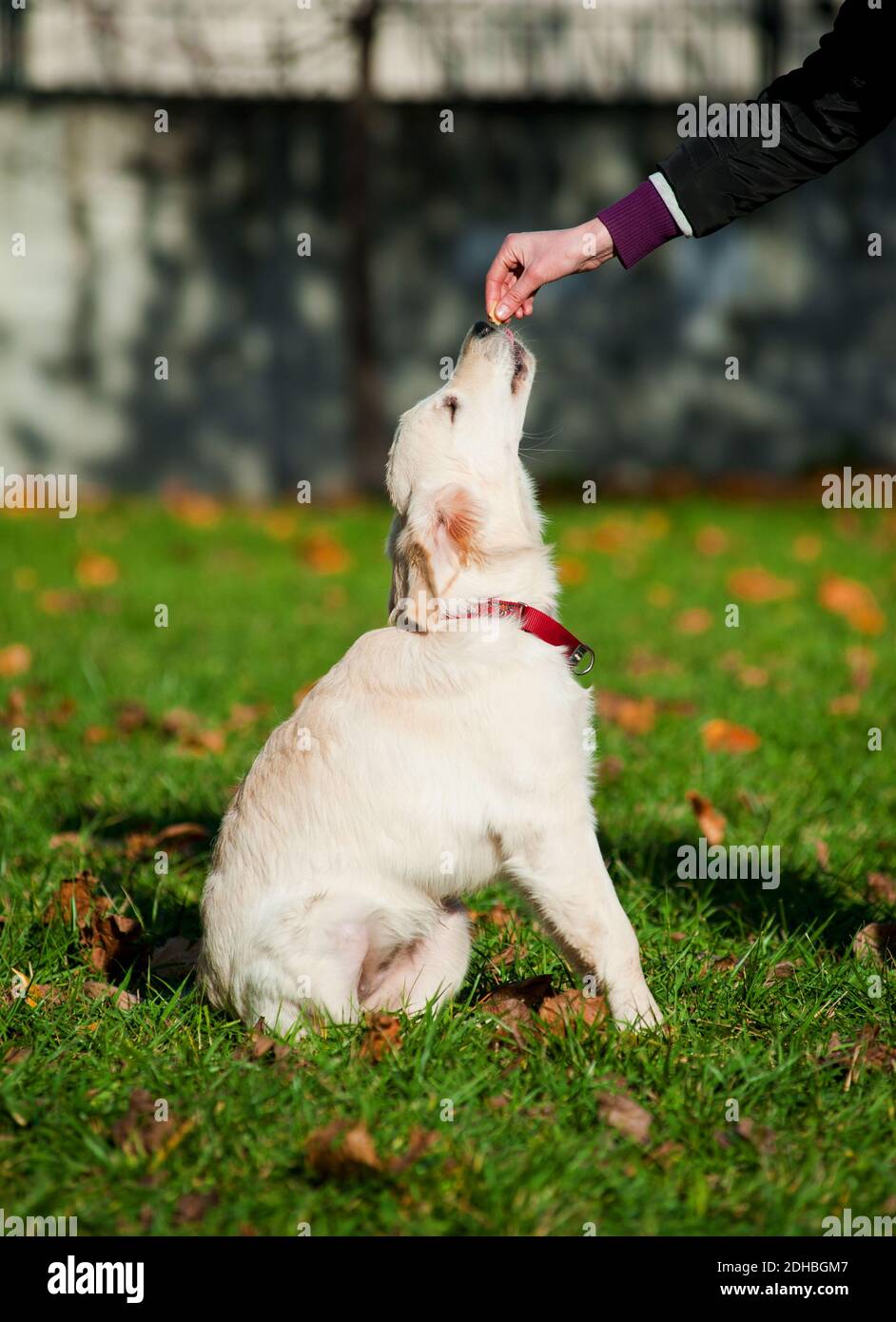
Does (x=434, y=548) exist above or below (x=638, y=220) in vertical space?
below

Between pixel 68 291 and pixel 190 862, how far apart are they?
39.5 ft

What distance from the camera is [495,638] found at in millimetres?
3064

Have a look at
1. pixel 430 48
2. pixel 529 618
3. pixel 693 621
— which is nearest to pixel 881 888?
pixel 529 618

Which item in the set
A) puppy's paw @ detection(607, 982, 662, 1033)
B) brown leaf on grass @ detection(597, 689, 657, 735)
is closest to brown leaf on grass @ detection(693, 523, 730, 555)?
brown leaf on grass @ detection(597, 689, 657, 735)

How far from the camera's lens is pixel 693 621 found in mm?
7520

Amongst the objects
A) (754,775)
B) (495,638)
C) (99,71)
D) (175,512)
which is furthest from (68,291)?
(495,638)

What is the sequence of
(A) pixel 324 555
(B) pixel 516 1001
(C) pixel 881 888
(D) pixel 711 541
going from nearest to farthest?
(B) pixel 516 1001
(C) pixel 881 888
(A) pixel 324 555
(D) pixel 711 541

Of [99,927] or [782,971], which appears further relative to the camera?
[99,927]

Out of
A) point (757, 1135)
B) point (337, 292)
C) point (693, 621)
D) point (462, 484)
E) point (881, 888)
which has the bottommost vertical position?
point (757, 1135)

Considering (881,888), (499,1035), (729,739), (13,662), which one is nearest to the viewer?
(499,1035)

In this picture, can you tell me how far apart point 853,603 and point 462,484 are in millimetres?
4997

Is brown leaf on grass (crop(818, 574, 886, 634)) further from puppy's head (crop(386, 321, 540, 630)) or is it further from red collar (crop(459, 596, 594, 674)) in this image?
red collar (crop(459, 596, 594, 674))

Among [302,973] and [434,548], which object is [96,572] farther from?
[302,973]
